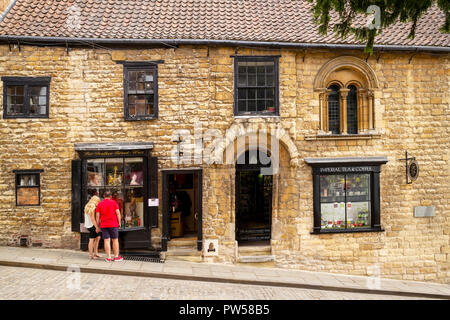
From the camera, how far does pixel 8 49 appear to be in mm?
10328

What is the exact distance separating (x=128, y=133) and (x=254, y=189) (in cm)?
504

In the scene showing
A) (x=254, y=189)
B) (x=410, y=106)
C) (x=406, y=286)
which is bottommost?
(x=406, y=286)

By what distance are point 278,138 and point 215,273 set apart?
14.4 ft

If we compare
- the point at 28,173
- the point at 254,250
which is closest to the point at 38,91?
the point at 28,173

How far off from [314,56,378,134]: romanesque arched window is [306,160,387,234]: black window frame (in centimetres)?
110

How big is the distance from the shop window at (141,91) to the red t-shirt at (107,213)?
275 centimetres

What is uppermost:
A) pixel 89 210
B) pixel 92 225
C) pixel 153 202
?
pixel 153 202

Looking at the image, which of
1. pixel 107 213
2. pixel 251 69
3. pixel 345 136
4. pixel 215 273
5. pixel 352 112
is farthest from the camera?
pixel 352 112

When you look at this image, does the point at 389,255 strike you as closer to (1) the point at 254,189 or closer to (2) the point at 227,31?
(1) the point at 254,189

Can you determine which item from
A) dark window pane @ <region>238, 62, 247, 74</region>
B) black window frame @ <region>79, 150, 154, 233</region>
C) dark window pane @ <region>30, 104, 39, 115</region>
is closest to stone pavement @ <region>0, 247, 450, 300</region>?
black window frame @ <region>79, 150, 154, 233</region>

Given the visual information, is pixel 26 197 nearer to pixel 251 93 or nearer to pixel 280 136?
pixel 251 93

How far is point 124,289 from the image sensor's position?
25.4 ft

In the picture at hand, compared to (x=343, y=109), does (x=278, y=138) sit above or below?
below
